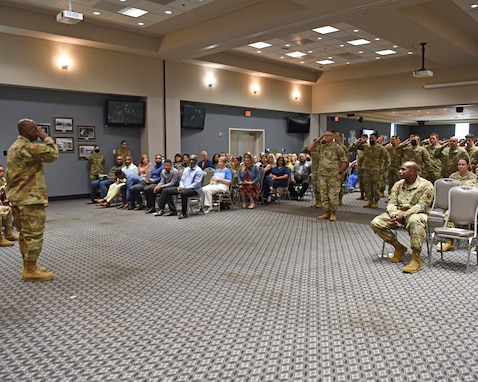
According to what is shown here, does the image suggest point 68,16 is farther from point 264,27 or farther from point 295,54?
point 295,54

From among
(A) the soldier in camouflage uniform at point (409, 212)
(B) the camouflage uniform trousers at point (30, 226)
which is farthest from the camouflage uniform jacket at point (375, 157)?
Result: (B) the camouflage uniform trousers at point (30, 226)

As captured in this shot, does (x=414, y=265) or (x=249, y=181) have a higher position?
(x=249, y=181)

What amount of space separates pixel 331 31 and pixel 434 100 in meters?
5.83

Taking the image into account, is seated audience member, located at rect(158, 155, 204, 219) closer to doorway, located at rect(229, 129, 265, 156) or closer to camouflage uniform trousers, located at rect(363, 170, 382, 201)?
camouflage uniform trousers, located at rect(363, 170, 382, 201)

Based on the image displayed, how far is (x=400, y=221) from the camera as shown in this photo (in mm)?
4922

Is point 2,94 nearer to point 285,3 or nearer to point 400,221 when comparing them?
point 285,3

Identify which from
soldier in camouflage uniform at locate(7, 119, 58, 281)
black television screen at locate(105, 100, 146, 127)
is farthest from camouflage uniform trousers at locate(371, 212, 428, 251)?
black television screen at locate(105, 100, 146, 127)

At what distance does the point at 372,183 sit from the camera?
9.72 metres

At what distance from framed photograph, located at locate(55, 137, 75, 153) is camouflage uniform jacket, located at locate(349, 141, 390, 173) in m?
7.67

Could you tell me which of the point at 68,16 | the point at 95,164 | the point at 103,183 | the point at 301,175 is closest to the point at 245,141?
the point at 301,175

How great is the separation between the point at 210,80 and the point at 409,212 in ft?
33.6

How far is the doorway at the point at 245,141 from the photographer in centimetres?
1563

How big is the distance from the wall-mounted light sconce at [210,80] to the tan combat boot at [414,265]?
34.3ft

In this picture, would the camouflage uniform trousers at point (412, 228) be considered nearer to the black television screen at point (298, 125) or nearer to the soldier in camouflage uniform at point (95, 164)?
the soldier in camouflage uniform at point (95, 164)
